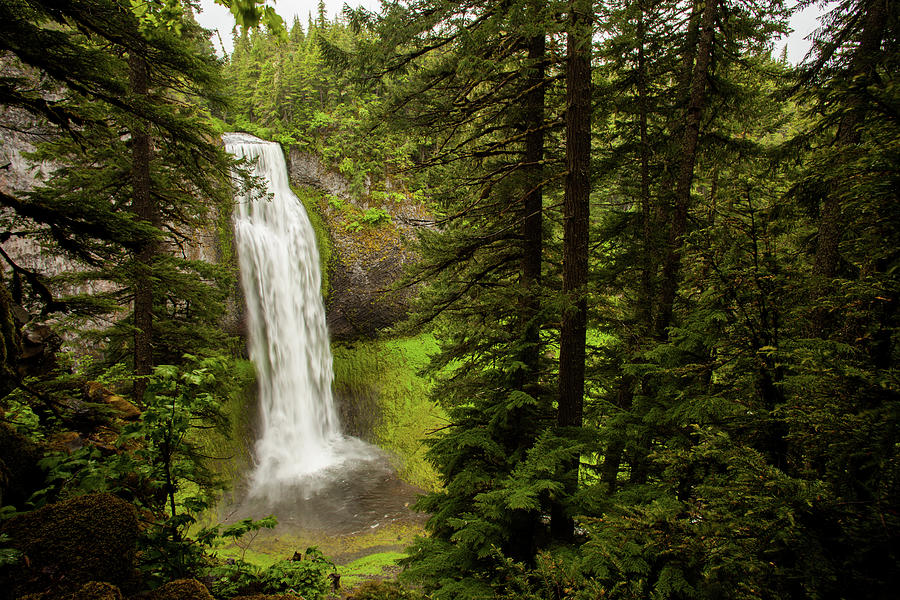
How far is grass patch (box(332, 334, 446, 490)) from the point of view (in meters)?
16.7

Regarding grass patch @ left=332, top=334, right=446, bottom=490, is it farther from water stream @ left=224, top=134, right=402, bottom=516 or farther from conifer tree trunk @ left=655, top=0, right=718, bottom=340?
conifer tree trunk @ left=655, top=0, right=718, bottom=340

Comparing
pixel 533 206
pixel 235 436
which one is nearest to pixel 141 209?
pixel 533 206

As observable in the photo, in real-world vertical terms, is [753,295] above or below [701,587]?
above

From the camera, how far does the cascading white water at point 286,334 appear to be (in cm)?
1688

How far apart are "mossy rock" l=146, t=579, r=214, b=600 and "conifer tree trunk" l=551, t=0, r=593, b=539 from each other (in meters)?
3.75

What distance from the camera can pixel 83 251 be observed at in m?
3.57

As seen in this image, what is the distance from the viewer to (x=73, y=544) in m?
2.49

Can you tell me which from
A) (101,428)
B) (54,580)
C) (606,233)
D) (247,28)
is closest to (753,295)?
(247,28)

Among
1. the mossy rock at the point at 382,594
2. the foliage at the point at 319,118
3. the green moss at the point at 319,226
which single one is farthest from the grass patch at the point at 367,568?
the foliage at the point at 319,118

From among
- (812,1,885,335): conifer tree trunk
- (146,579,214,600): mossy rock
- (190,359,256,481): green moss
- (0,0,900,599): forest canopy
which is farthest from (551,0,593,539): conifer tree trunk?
(190,359,256,481): green moss

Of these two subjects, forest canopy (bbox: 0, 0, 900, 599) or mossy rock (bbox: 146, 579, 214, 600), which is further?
mossy rock (bbox: 146, 579, 214, 600)

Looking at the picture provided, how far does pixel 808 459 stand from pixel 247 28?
3726 mm

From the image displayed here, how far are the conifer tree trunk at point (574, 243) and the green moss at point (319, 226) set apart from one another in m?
18.1

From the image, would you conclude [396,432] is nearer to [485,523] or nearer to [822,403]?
[485,523]
